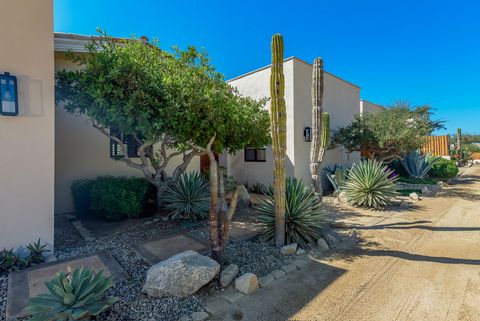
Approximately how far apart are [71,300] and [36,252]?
7.66 feet

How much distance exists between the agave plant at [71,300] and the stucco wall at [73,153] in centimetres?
530

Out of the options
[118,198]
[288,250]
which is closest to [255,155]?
[118,198]

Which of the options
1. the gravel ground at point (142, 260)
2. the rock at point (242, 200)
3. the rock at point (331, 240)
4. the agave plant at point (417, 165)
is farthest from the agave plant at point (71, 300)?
the agave plant at point (417, 165)

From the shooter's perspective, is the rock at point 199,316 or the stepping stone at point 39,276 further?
the stepping stone at point 39,276

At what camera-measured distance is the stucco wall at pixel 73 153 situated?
259 inches

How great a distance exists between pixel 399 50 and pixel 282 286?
13.9 metres

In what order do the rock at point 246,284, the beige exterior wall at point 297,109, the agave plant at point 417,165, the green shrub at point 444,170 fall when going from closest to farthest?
the rock at point 246,284
the beige exterior wall at point 297,109
the agave plant at point 417,165
the green shrub at point 444,170

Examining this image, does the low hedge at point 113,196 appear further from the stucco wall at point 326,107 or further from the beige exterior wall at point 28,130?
the stucco wall at point 326,107

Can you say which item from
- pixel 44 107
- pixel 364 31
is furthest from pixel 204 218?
pixel 364 31

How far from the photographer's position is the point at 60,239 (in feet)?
15.6

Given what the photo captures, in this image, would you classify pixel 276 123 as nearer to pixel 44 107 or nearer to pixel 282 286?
pixel 282 286

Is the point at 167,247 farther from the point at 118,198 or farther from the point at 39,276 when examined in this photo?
the point at 118,198

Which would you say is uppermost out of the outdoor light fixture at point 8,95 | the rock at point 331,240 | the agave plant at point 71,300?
the outdoor light fixture at point 8,95

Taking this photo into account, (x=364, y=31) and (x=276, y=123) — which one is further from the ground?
(x=364, y=31)
